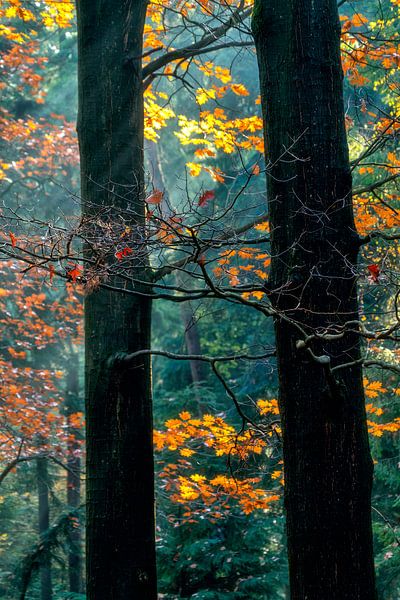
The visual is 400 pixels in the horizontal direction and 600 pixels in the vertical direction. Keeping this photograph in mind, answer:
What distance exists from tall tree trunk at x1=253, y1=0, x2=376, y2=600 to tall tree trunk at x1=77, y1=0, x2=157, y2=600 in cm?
96

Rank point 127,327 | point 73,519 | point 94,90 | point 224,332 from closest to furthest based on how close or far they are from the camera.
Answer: point 127,327 < point 94,90 < point 73,519 < point 224,332

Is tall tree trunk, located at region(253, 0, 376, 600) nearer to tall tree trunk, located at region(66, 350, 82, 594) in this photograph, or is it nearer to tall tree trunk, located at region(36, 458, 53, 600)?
tall tree trunk, located at region(66, 350, 82, 594)

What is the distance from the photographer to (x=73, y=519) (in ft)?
31.5

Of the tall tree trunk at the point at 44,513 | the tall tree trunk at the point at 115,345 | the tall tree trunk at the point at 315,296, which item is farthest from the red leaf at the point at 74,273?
the tall tree trunk at the point at 44,513

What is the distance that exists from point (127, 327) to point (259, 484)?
8.47 metres

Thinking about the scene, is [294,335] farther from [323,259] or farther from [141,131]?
[141,131]

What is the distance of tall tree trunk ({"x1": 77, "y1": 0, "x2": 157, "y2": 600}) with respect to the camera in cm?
399

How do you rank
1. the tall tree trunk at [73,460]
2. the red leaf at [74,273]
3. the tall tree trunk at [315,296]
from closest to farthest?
the tall tree trunk at [315,296] < the red leaf at [74,273] < the tall tree trunk at [73,460]

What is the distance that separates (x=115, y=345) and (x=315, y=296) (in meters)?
1.67

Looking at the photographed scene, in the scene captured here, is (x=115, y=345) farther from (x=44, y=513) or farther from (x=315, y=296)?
(x=44, y=513)

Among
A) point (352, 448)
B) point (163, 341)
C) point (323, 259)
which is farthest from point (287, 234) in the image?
point (163, 341)

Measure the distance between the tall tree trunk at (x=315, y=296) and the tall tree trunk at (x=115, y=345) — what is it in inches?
37.7

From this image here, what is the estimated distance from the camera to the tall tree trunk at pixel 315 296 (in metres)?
2.79

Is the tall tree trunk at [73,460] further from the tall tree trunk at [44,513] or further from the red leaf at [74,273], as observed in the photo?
the red leaf at [74,273]
